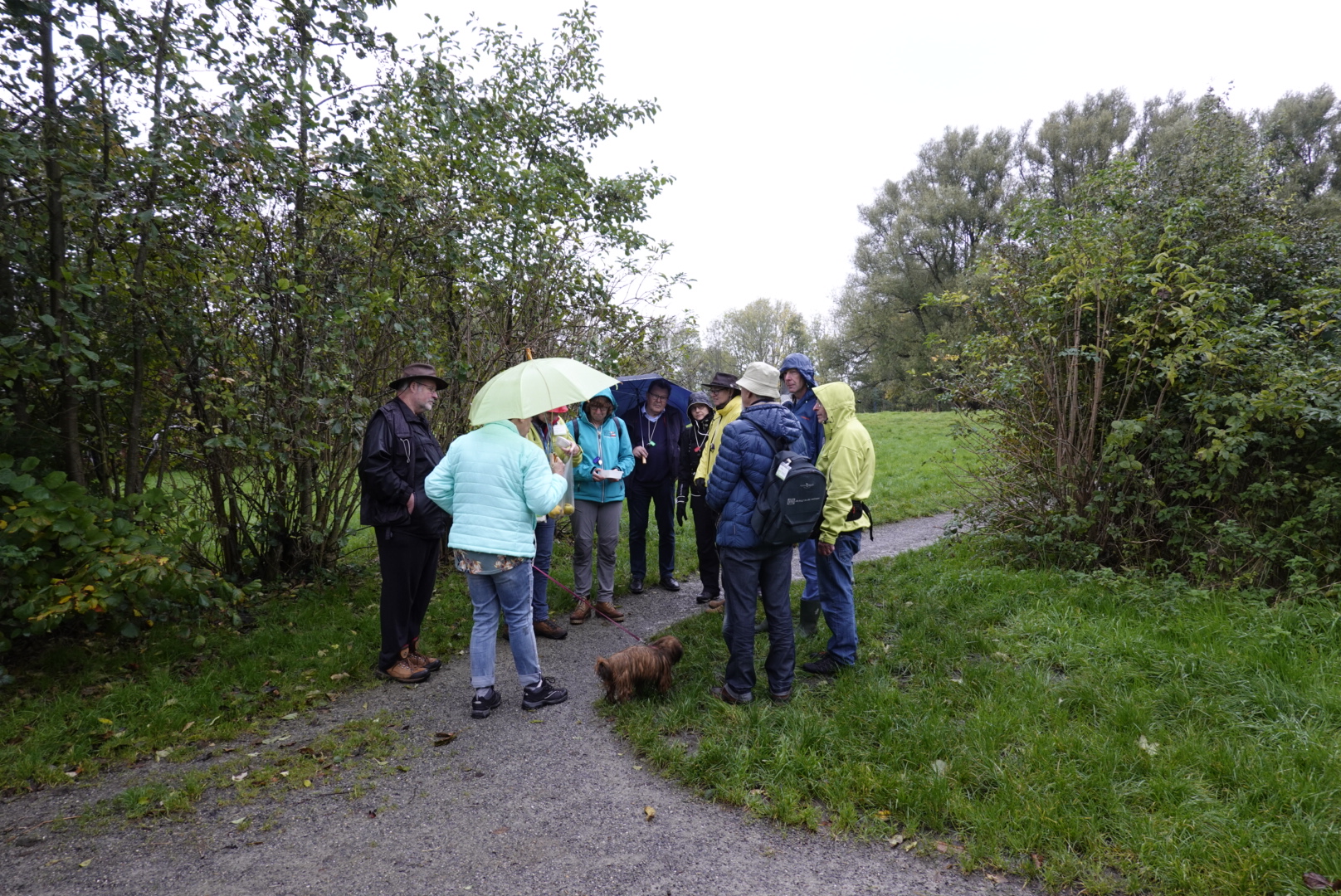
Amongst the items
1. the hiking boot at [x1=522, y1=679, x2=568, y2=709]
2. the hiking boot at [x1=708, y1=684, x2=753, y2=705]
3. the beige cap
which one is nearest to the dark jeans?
the hiking boot at [x1=708, y1=684, x2=753, y2=705]

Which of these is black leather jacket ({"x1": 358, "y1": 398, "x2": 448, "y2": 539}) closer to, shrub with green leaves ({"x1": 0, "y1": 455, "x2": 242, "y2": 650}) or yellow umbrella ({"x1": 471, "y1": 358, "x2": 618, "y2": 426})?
yellow umbrella ({"x1": 471, "y1": 358, "x2": 618, "y2": 426})

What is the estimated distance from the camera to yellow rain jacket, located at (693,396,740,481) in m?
5.75

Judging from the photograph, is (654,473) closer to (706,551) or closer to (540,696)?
(706,551)

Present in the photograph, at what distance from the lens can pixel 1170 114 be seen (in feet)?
92.4

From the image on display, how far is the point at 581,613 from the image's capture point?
20.7 feet

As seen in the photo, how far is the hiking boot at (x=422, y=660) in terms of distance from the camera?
509cm

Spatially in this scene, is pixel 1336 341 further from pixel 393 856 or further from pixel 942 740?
pixel 393 856

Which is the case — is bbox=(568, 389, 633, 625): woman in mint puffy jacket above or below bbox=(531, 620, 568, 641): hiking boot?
above

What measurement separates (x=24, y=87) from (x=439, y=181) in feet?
9.54

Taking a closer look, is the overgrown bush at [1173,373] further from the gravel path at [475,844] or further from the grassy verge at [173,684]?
the grassy verge at [173,684]

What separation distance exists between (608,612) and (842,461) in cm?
285

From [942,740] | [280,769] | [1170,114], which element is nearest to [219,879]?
[280,769]

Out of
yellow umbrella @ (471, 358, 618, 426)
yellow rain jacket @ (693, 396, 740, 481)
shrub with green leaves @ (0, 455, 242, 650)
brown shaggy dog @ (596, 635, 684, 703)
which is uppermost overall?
→ yellow umbrella @ (471, 358, 618, 426)

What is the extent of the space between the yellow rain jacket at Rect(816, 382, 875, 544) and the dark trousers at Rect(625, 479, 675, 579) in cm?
245
